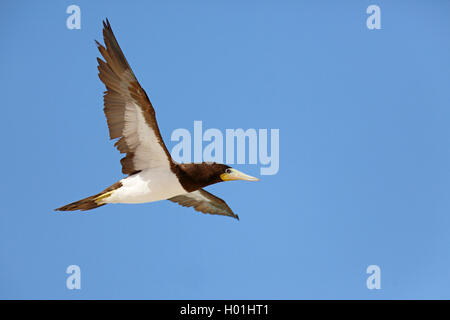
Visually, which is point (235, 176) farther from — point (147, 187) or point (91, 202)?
point (91, 202)

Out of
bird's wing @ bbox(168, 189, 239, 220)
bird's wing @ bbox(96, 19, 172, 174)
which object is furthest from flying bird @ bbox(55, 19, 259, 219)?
bird's wing @ bbox(168, 189, 239, 220)

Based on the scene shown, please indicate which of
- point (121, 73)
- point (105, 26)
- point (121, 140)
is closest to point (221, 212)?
point (121, 140)

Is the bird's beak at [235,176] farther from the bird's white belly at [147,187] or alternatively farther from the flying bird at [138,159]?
the bird's white belly at [147,187]

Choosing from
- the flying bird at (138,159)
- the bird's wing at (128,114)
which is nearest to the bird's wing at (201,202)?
the flying bird at (138,159)

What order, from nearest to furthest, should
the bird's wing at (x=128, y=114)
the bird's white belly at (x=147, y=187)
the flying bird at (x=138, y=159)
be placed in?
1. the bird's wing at (x=128, y=114)
2. the flying bird at (x=138, y=159)
3. the bird's white belly at (x=147, y=187)

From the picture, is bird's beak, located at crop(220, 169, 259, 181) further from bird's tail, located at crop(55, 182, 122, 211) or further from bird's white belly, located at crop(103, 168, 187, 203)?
bird's tail, located at crop(55, 182, 122, 211)

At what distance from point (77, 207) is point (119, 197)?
1.77 feet

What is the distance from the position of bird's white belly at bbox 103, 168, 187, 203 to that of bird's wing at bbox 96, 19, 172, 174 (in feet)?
0.52

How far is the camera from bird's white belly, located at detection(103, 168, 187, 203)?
6.67m

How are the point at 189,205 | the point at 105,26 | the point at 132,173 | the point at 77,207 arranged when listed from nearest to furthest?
the point at 105,26, the point at 77,207, the point at 132,173, the point at 189,205

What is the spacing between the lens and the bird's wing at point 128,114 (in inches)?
244

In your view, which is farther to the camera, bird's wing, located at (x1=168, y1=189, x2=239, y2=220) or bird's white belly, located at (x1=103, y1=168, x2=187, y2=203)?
bird's wing, located at (x1=168, y1=189, x2=239, y2=220)

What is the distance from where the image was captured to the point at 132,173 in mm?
6945
